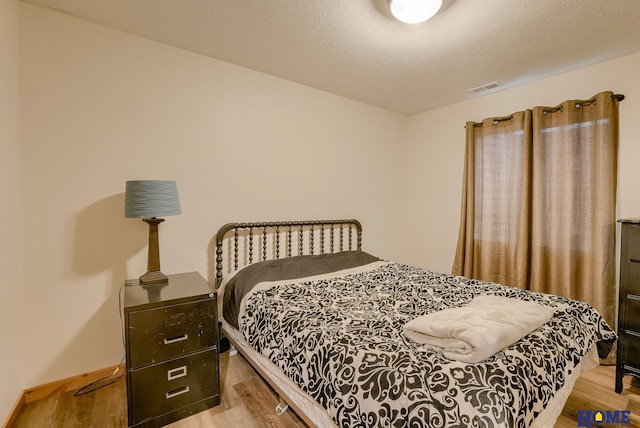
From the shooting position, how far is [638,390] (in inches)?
78.8

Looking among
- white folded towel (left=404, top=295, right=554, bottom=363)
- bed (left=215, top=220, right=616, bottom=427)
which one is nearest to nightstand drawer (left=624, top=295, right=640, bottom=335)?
bed (left=215, top=220, right=616, bottom=427)

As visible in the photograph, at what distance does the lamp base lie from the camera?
1.96 metres

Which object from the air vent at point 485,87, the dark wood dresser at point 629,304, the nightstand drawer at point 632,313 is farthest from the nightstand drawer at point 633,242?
the air vent at point 485,87

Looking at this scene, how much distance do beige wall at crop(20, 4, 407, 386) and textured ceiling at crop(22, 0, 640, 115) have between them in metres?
0.21

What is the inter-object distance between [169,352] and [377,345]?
118 centimetres

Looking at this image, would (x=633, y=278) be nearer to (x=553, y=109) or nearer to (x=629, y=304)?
(x=629, y=304)

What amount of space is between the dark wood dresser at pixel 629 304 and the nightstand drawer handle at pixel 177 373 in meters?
2.79

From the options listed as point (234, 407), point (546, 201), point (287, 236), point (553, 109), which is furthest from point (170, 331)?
point (553, 109)

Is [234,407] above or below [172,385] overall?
below

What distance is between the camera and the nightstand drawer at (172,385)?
61.9 inches

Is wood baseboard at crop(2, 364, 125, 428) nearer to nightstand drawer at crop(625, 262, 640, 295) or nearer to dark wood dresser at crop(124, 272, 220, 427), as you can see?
dark wood dresser at crop(124, 272, 220, 427)

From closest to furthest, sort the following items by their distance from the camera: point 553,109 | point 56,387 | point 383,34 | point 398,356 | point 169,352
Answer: point 398,356
point 169,352
point 56,387
point 383,34
point 553,109

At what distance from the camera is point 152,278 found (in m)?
1.97

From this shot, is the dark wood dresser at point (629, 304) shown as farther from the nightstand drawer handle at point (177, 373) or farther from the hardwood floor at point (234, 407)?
the nightstand drawer handle at point (177, 373)
